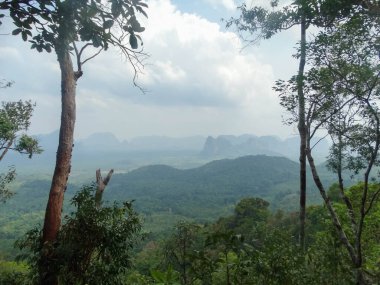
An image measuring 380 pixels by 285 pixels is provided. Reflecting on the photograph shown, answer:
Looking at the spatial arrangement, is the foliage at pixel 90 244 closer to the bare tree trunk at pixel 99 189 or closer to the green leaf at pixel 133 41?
the bare tree trunk at pixel 99 189

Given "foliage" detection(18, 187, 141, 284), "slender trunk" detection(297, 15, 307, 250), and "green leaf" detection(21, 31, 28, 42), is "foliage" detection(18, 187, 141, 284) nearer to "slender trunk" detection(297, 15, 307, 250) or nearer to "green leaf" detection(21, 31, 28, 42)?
"green leaf" detection(21, 31, 28, 42)

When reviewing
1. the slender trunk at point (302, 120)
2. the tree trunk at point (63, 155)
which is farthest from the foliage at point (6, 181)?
the slender trunk at point (302, 120)

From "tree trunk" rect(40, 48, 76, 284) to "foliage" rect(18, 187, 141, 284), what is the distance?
192 mm

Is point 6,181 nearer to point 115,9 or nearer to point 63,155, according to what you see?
point 63,155

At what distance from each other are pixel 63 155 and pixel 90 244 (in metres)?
A: 1.69

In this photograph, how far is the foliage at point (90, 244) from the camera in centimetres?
516

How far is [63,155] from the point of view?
6.04 meters

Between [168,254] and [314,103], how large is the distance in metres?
18.9

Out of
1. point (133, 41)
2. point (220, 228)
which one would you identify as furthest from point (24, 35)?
point (220, 228)

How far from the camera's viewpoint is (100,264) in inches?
211

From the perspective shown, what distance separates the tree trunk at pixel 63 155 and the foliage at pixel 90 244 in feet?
0.63

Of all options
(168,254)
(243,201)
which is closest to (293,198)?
(243,201)

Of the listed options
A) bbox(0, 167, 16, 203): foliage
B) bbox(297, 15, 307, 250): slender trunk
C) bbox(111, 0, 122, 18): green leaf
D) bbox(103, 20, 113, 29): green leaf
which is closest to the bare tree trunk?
bbox(103, 20, 113, 29): green leaf

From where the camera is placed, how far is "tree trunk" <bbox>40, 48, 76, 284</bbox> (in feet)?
18.7
